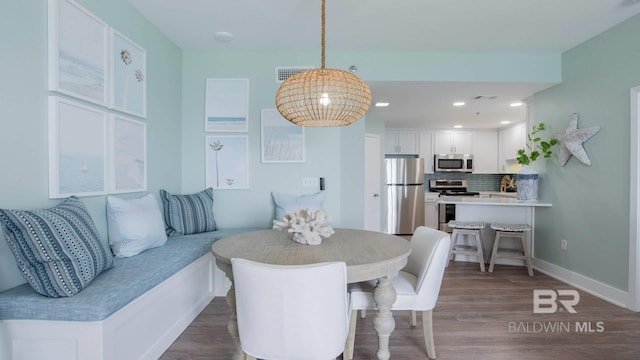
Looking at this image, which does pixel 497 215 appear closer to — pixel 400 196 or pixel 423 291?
pixel 400 196

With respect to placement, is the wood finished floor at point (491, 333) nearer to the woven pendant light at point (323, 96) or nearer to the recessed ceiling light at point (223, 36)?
the woven pendant light at point (323, 96)

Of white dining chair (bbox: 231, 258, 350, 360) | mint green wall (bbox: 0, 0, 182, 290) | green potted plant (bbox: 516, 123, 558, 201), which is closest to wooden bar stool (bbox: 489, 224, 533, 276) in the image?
green potted plant (bbox: 516, 123, 558, 201)

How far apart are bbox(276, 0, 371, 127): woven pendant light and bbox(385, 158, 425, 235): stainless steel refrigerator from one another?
4.25 meters

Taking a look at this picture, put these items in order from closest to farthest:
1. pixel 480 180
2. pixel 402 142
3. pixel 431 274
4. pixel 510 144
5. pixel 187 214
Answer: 1. pixel 431 274
2. pixel 187 214
3. pixel 510 144
4. pixel 402 142
5. pixel 480 180

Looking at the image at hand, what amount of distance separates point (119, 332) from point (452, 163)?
6.36 metres

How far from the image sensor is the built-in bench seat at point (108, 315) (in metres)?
1.41

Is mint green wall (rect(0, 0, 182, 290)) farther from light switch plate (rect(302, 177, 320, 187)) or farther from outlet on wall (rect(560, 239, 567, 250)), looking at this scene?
outlet on wall (rect(560, 239, 567, 250))

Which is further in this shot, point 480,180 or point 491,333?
point 480,180

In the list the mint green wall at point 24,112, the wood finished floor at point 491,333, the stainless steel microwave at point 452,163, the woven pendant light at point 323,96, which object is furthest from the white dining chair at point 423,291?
the stainless steel microwave at point 452,163

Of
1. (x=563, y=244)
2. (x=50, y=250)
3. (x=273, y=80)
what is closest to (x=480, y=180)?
(x=563, y=244)

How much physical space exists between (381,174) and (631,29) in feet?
12.2

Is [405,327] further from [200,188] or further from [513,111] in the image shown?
[513,111]

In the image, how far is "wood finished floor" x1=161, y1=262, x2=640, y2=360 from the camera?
203 centimetres

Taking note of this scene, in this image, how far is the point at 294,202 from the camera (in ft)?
10.7
